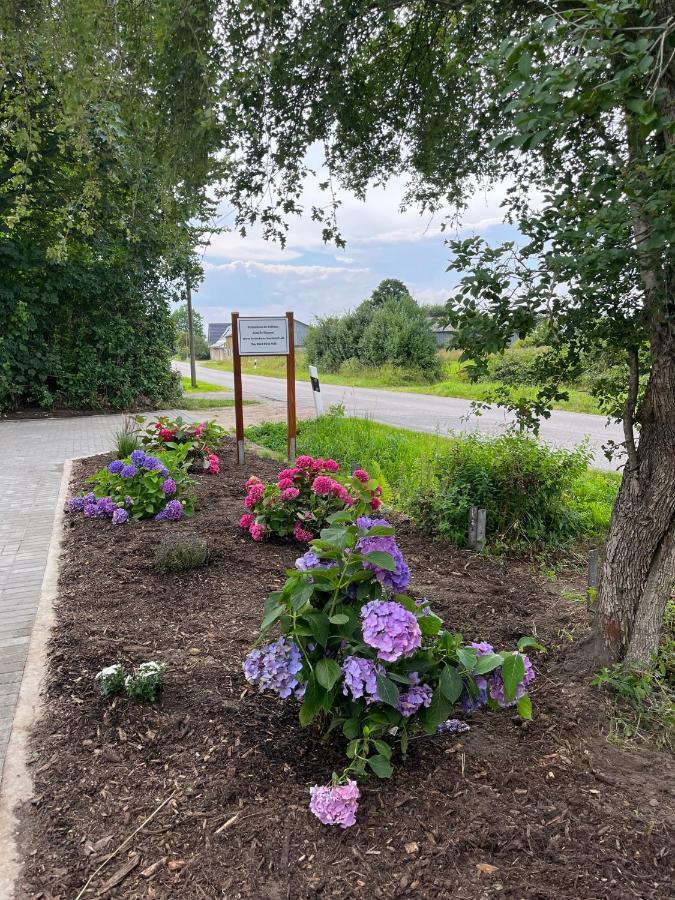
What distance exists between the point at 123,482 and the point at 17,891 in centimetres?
393

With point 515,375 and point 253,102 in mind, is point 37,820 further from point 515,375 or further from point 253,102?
point 253,102

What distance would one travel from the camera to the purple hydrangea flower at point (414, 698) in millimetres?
2010

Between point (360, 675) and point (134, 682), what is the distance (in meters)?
1.11

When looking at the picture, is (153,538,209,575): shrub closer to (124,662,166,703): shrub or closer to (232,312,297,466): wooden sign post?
(124,662,166,703): shrub

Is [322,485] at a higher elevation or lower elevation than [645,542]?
lower

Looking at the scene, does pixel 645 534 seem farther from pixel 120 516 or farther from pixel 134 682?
pixel 120 516

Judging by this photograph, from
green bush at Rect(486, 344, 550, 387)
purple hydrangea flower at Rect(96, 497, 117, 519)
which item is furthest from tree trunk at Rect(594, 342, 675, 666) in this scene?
purple hydrangea flower at Rect(96, 497, 117, 519)

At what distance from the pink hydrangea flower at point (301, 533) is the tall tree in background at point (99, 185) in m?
2.13

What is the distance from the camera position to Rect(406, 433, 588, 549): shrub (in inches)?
182

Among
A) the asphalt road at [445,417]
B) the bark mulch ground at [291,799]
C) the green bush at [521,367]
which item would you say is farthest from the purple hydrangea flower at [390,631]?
the asphalt road at [445,417]

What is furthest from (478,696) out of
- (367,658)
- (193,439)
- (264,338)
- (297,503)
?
(264,338)

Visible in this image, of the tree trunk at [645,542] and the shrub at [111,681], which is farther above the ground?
the tree trunk at [645,542]

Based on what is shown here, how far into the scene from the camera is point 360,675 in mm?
1931

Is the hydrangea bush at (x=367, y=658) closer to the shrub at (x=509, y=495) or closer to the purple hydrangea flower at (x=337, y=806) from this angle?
the purple hydrangea flower at (x=337, y=806)
